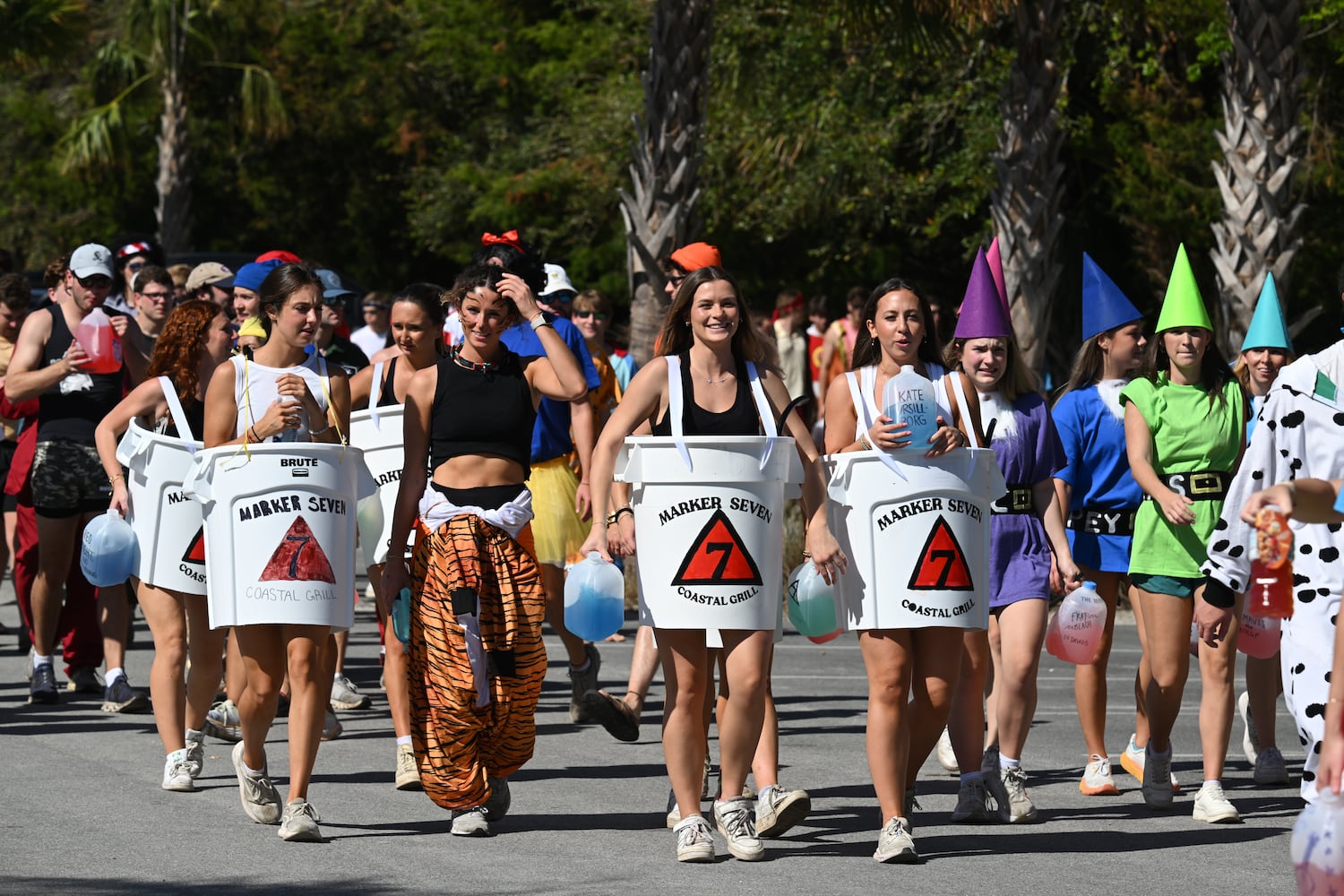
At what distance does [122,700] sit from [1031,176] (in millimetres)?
8599

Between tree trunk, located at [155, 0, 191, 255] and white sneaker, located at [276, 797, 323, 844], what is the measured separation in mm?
24404

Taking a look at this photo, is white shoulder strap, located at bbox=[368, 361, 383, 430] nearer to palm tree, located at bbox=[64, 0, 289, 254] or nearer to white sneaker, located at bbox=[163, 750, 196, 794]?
white sneaker, located at bbox=[163, 750, 196, 794]

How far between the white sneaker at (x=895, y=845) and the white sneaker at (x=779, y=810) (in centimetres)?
38

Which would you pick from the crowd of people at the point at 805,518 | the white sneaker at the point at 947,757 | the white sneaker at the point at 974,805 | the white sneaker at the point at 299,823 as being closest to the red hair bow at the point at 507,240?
the crowd of people at the point at 805,518

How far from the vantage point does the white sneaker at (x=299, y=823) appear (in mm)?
6938

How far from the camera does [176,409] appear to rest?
→ 7.85m

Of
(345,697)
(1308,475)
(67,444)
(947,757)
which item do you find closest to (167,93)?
(67,444)

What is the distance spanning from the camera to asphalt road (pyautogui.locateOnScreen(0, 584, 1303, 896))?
20.9ft

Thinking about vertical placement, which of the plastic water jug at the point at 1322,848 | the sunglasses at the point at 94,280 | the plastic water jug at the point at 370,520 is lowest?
the plastic water jug at the point at 1322,848

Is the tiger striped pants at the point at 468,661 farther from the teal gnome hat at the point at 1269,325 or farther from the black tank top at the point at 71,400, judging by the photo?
the black tank top at the point at 71,400

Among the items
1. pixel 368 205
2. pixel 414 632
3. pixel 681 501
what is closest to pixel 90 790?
pixel 414 632

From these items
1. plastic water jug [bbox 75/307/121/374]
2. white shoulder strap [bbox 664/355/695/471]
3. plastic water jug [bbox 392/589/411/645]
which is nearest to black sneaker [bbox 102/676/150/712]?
plastic water jug [bbox 75/307/121/374]

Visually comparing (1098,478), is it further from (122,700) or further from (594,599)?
(122,700)

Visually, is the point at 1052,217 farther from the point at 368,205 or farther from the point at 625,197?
the point at 368,205
